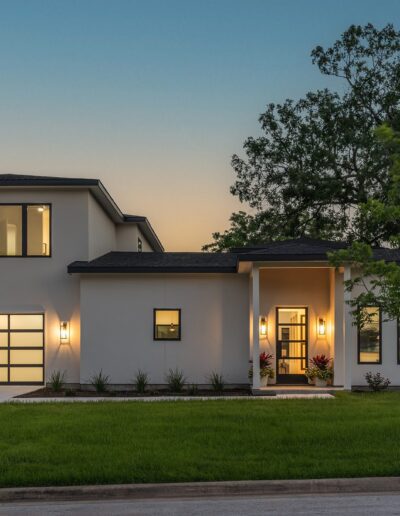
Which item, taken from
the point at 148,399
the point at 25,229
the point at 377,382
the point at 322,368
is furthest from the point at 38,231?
the point at 377,382

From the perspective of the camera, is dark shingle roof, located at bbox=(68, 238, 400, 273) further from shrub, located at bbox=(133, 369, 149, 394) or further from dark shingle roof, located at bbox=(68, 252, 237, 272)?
shrub, located at bbox=(133, 369, 149, 394)

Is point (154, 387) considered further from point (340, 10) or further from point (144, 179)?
point (340, 10)

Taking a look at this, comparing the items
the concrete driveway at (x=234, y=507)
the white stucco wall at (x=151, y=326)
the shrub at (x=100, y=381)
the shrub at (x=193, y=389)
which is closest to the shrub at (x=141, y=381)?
the white stucco wall at (x=151, y=326)

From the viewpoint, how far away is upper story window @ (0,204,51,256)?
1880cm

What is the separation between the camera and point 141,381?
17703 mm

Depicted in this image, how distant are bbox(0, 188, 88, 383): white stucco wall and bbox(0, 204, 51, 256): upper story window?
0.19 m

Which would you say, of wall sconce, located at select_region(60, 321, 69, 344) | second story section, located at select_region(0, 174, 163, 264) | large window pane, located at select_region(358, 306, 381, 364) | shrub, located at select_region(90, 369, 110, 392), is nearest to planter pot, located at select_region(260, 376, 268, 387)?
large window pane, located at select_region(358, 306, 381, 364)

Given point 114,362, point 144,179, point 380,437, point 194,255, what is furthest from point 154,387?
point 144,179

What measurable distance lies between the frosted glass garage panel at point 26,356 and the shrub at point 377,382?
9.80 meters

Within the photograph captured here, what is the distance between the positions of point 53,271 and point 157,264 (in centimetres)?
323

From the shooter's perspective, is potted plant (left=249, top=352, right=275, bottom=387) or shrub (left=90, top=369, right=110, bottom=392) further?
shrub (left=90, top=369, right=110, bottom=392)

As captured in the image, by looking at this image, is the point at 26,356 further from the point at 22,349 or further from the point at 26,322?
the point at 26,322

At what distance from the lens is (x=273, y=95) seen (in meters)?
31.2

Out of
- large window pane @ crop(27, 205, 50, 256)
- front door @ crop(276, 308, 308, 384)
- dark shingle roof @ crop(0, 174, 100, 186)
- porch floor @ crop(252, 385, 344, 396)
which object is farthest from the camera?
large window pane @ crop(27, 205, 50, 256)
